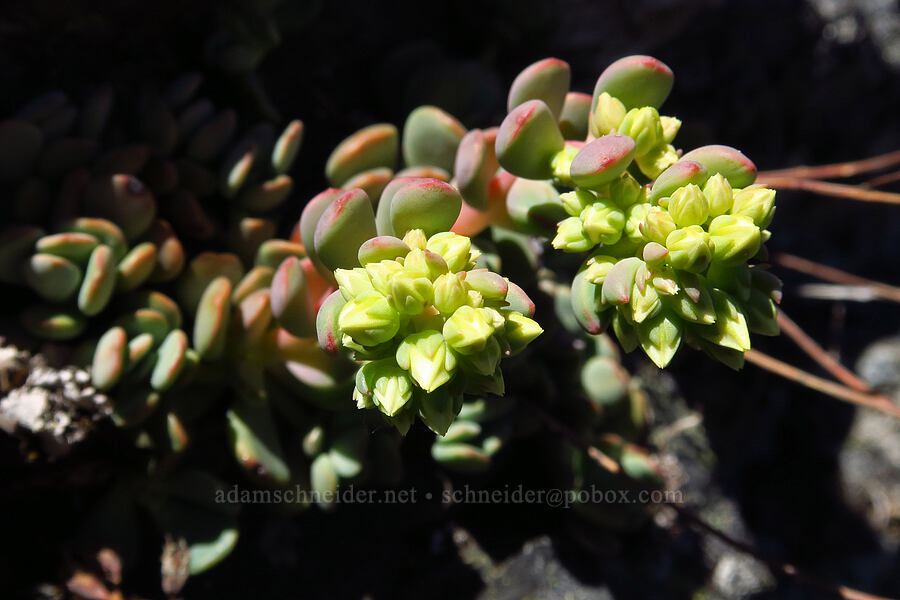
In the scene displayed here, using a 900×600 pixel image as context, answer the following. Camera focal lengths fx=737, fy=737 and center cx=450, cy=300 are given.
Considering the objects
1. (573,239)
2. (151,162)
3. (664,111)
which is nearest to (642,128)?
(573,239)

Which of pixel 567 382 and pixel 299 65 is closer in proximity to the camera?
pixel 567 382

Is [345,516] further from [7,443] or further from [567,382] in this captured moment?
[7,443]

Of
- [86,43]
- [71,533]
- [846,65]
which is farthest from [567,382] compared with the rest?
[846,65]

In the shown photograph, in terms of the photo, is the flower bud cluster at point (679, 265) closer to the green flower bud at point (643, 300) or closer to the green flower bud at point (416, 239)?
the green flower bud at point (643, 300)

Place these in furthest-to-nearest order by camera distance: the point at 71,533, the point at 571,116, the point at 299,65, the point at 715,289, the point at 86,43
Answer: the point at 299,65 → the point at 86,43 → the point at 71,533 → the point at 571,116 → the point at 715,289

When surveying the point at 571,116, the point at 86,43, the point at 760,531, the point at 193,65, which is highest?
the point at 86,43

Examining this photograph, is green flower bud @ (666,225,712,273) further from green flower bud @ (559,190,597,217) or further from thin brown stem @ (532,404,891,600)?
thin brown stem @ (532,404,891,600)

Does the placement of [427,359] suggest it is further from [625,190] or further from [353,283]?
[625,190]

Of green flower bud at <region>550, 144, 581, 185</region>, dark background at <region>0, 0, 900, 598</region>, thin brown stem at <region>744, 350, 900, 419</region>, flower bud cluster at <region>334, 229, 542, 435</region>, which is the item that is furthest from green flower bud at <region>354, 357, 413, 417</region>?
thin brown stem at <region>744, 350, 900, 419</region>
